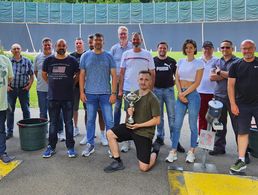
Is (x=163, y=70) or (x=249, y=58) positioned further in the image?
(x=163, y=70)

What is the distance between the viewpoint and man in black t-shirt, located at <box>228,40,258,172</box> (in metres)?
4.99

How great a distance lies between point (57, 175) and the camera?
4883mm

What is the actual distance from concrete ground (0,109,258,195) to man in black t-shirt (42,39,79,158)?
12.1 inches

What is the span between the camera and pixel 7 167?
5156 mm

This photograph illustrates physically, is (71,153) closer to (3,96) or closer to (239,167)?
(3,96)

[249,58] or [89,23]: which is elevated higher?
[89,23]

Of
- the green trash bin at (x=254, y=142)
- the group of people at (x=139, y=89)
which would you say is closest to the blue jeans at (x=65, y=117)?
the group of people at (x=139, y=89)

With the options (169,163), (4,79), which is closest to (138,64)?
(169,163)

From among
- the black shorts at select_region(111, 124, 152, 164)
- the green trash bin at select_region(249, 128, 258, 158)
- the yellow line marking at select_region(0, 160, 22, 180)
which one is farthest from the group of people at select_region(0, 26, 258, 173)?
the green trash bin at select_region(249, 128, 258, 158)

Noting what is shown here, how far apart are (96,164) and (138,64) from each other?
5.97 ft

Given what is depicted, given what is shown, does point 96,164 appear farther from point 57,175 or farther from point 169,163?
point 169,163

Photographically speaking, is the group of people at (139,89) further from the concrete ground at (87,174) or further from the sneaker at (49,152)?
the concrete ground at (87,174)

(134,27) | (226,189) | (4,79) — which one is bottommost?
(226,189)

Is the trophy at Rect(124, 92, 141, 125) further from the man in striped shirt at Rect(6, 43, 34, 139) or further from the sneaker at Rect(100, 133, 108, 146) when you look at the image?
the man in striped shirt at Rect(6, 43, 34, 139)
